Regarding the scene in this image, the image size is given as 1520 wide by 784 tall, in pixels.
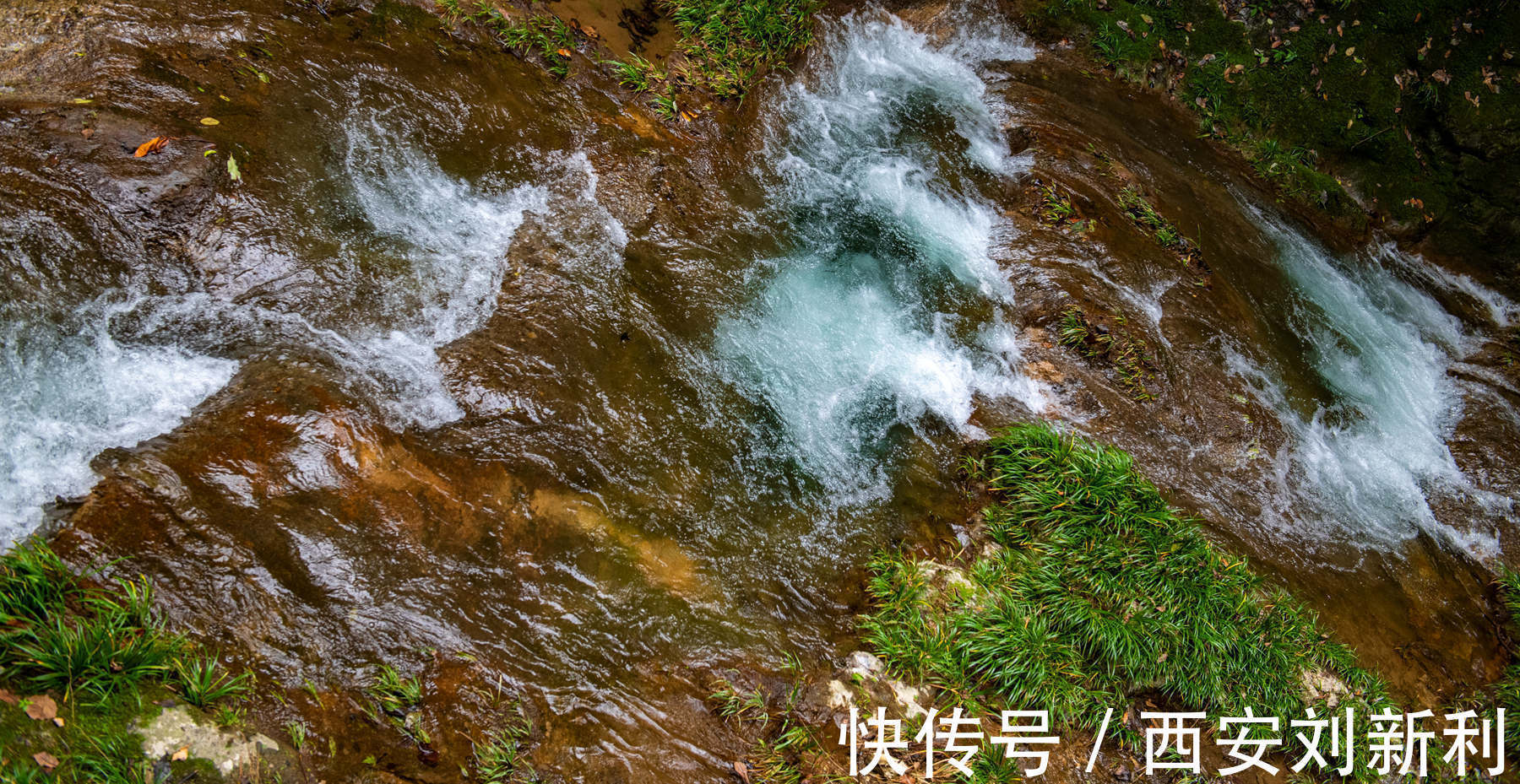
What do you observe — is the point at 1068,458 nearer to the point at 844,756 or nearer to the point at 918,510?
the point at 918,510

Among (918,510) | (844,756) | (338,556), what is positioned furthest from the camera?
(918,510)

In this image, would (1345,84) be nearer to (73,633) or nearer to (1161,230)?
(1161,230)

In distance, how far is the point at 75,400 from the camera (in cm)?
442

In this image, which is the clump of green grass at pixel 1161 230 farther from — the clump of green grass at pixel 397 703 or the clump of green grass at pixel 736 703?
the clump of green grass at pixel 397 703

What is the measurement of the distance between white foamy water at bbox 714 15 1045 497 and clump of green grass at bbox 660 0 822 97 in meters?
0.46

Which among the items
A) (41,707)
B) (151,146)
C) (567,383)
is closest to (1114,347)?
(567,383)

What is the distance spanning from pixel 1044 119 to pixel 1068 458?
17.3ft

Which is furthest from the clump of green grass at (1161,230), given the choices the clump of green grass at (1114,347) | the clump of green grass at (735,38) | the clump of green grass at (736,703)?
the clump of green grass at (736,703)

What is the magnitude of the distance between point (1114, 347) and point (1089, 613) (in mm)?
2953

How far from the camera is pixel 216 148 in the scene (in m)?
5.46

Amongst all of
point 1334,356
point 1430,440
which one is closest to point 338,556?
point 1334,356

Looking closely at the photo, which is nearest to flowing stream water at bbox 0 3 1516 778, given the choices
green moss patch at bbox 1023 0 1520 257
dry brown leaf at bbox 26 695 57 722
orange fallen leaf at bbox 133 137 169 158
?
orange fallen leaf at bbox 133 137 169 158

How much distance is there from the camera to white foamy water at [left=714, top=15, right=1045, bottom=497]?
637 centimetres

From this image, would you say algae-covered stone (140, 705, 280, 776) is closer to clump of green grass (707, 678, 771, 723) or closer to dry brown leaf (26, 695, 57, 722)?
dry brown leaf (26, 695, 57, 722)
